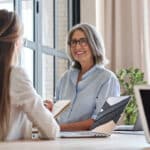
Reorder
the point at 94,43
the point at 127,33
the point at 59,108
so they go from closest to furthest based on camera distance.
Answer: the point at 59,108 < the point at 94,43 < the point at 127,33

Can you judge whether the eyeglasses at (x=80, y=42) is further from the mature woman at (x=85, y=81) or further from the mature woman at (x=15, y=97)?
the mature woman at (x=15, y=97)

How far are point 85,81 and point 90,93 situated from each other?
10cm

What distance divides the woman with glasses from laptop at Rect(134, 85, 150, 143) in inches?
44.8

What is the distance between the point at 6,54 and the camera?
157cm

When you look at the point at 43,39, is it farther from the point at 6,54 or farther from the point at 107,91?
the point at 6,54

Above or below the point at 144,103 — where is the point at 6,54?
above

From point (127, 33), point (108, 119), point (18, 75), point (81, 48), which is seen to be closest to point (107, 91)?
point (81, 48)

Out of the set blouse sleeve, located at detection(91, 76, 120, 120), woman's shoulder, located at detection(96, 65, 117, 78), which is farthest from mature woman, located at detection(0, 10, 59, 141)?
woman's shoulder, located at detection(96, 65, 117, 78)

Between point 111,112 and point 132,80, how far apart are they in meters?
3.26

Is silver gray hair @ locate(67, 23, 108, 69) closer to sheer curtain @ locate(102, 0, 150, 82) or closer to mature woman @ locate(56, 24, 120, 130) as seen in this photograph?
mature woman @ locate(56, 24, 120, 130)

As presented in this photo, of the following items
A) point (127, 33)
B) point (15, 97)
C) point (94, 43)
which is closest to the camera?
point (15, 97)

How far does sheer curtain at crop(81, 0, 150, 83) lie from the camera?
17.1ft

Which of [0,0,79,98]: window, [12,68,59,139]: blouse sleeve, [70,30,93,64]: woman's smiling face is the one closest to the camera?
[12,68,59,139]: blouse sleeve

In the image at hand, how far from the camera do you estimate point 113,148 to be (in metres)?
1.15
